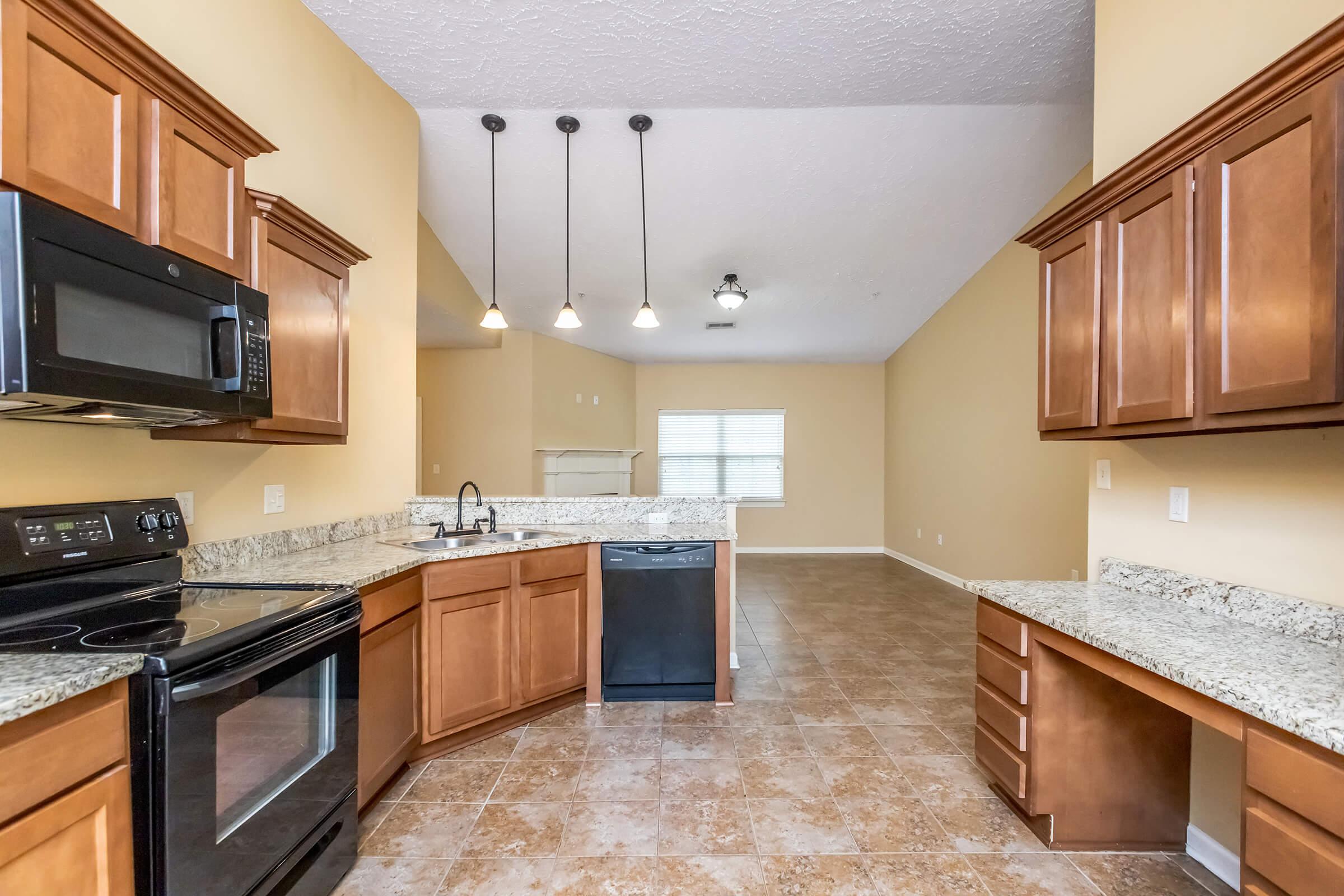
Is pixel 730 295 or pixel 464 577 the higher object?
pixel 730 295

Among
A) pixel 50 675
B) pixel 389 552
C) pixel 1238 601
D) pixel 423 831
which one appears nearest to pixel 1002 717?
pixel 1238 601

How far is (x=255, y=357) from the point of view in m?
1.64

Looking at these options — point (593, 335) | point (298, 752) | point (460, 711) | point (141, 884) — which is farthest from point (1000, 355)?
point (141, 884)

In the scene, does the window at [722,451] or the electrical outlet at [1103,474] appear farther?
the window at [722,451]

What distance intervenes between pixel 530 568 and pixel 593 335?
408 centimetres

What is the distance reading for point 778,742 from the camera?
2631 millimetres

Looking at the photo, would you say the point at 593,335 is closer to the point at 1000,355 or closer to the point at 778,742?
the point at 1000,355

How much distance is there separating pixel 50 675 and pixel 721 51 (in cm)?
318

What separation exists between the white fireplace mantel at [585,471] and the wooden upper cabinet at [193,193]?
12.8 feet

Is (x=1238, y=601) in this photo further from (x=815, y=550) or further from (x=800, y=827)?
(x=815, y=550)

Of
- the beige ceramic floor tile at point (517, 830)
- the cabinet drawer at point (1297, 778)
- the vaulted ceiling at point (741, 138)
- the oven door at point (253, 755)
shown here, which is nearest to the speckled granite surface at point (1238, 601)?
the cabinet drawer at point (1297, 778)

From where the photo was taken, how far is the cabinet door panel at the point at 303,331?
184cm

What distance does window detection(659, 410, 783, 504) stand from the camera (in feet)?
25.8

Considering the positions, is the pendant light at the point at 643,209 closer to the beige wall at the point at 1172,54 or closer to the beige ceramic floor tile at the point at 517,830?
the beige wall at the point at 1172,54
